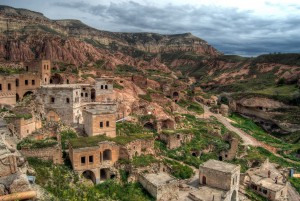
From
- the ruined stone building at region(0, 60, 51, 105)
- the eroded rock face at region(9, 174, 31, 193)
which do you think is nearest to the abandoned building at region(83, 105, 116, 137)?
the ruined stone building at region(0, 60, 51, 105)

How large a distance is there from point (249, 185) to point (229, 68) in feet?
306

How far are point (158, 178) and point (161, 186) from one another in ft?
4.64

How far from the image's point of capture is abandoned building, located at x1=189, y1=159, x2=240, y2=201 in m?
23.9

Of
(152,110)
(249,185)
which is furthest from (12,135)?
(249,185)

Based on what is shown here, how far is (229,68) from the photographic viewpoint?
11819 cm

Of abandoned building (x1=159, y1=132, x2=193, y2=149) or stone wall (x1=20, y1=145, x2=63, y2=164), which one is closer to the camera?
stone wall (x1=20, y1=145, x2=63, y2=164)

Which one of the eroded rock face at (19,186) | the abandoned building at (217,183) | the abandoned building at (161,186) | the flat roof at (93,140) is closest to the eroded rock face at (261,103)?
the abandoned building at (217,183)

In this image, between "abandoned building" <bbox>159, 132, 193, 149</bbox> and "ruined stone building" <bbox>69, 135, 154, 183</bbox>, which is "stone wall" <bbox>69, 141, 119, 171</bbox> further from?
"abandoned building" <bbox>159, 132, 193, 149</bbox>

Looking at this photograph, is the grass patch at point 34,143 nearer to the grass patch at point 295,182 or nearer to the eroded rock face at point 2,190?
the eroded rock face at point 2,190

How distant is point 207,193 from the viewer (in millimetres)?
24391

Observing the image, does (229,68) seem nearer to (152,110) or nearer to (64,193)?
(152,110)

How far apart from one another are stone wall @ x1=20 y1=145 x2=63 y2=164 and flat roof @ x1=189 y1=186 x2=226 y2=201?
11.3 m

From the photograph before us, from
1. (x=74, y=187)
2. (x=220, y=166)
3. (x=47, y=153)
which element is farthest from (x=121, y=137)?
(x=220, y=166)

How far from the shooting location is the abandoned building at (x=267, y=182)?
2883 centimetres
